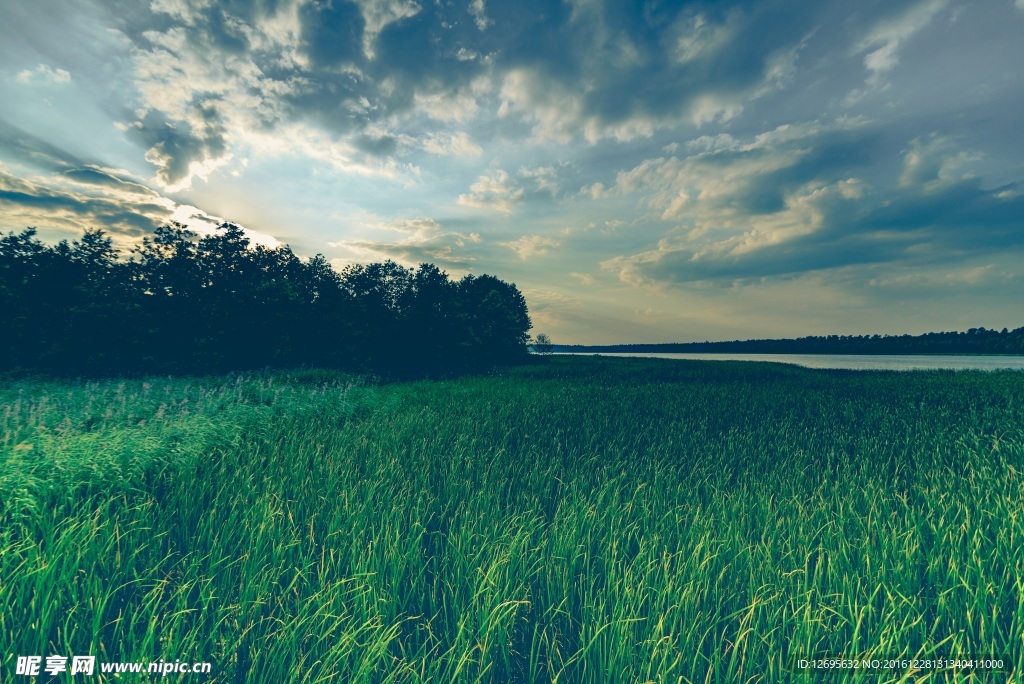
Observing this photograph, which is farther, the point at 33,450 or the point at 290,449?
the point at 290,449

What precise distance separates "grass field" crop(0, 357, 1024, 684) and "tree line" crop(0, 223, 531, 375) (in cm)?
1728

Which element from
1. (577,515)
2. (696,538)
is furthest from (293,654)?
(696,538)

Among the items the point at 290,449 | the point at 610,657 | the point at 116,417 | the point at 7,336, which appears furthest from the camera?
the point at 7,336

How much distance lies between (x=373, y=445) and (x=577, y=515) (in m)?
4.08

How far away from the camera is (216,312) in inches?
868

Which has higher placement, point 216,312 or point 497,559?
point 216,312

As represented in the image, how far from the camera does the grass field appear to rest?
2.39 m

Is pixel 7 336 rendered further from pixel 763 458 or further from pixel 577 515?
pixel 763 458

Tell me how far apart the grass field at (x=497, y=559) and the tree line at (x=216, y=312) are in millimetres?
17277

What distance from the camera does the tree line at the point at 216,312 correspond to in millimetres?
18781

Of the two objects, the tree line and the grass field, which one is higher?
the tree line

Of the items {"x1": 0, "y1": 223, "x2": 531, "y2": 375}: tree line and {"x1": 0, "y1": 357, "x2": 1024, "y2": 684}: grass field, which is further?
{"x1": 0, "y1": 223, "x2": 531, "y2": 375}: tree line

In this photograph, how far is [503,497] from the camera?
16.5ft

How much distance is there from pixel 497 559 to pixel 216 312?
2549 cm
